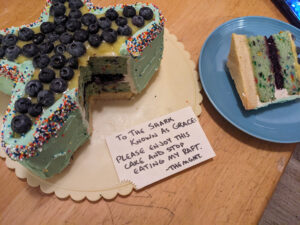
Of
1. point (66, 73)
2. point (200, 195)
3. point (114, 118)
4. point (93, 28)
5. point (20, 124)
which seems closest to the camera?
point (20, 124)

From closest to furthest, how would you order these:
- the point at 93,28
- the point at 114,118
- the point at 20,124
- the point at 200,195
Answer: the point at 20,124 → the point at 93,28 → the point at 200,195 → the point at 114,118

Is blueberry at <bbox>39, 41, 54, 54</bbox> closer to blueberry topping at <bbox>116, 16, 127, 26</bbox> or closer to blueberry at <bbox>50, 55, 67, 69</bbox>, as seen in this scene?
blueberry at <bbox>50, 55, 67, 69</bbox>

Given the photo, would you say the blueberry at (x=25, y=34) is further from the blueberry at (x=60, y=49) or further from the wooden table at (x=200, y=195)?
the wooden table at (x=200, y=195)

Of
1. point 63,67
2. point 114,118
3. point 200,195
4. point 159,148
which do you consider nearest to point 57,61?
point 63,67

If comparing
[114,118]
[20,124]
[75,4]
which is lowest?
[114,118]

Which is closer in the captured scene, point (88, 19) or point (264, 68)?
point (88, 19)

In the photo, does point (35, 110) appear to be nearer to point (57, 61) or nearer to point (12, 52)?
point (57, 61)

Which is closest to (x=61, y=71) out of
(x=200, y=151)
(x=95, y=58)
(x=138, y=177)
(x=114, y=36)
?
(x=95, y=58)

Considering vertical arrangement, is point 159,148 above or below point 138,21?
below
